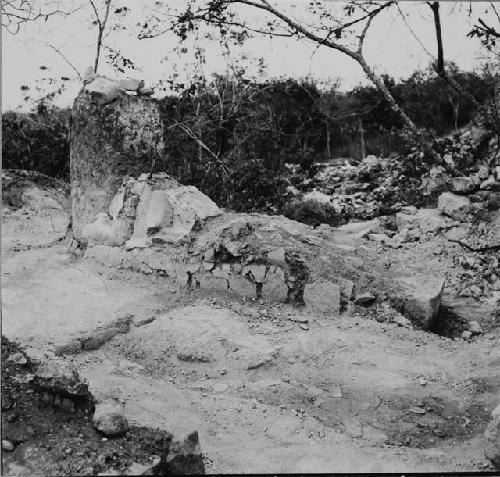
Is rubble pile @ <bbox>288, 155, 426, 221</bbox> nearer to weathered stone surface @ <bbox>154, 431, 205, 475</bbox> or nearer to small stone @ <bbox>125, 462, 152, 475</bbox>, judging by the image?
weathered stone surface @ <bbox>154, 431, 205, 475</bbox>

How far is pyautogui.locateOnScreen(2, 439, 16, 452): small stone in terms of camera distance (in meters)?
2.25

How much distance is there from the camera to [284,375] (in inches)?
121

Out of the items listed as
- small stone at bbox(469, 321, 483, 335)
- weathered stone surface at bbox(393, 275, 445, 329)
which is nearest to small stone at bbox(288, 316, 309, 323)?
weathered stone surface at bbox(393, 275, 445, 329)

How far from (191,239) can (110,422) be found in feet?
6.18

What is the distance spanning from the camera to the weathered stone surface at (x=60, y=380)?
2416 mm

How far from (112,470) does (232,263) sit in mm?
1858

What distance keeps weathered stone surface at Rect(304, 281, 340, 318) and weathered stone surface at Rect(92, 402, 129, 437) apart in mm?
1647

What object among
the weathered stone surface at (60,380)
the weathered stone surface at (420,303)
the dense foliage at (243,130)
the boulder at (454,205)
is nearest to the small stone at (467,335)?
the weathered stone surface at (420,303)

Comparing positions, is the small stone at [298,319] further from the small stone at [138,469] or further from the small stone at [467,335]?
the small stone at [138,469]

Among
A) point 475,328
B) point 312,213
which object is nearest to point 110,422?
point 475,328

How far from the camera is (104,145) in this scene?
14.1 ft

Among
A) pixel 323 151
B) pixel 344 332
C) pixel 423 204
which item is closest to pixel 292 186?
pixel 323 151

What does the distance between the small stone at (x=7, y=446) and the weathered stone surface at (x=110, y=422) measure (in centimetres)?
29

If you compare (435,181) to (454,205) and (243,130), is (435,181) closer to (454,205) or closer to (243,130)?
(454,205)
